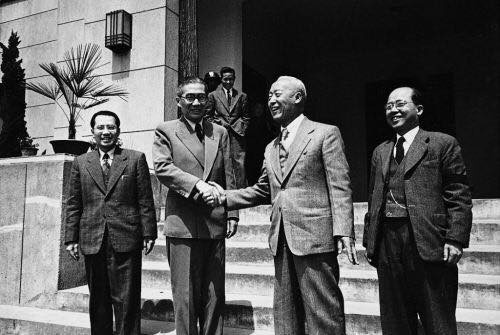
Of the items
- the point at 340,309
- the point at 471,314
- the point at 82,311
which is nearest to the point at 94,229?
the point at 82,311

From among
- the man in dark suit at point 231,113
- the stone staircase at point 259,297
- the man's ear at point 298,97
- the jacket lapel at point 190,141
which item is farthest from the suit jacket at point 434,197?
the man in dark suit at point 231,113

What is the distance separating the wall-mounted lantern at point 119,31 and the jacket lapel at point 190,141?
4657 mm

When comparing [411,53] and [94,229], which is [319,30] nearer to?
[411,53]

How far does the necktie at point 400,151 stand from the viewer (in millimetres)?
2904

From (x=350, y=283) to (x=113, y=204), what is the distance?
2301 millimetres

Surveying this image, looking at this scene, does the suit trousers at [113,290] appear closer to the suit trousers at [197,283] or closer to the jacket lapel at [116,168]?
the jacket lapel at [116,168]

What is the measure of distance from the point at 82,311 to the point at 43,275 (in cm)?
67

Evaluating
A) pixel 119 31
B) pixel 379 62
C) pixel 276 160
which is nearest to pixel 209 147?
pixel 276 160

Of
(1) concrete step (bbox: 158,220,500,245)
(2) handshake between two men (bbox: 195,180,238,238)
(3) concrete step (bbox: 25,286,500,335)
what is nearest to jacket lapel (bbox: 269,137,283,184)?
(2) handshake between two men (bbox: 195,180,238,238)

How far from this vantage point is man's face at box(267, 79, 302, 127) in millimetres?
2785

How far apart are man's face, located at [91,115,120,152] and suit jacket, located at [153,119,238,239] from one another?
0.55m

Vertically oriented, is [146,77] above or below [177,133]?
above

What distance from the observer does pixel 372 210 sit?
292cm

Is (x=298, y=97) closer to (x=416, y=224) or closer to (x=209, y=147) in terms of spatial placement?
(x=209, y=147)
